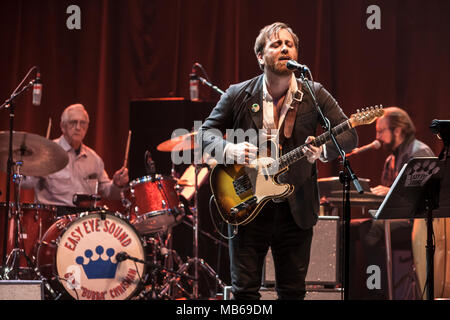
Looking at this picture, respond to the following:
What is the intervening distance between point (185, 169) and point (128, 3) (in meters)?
2.31

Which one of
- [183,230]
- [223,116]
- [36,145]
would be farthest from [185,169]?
[223,116]

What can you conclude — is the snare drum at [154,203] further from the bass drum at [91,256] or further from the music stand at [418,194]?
the music stand at [418,194]

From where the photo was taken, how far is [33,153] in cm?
608

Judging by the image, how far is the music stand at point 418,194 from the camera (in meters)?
3.56

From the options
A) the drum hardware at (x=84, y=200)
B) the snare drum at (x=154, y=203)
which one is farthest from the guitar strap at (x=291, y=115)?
the drum hardware at (x=84, y=200)

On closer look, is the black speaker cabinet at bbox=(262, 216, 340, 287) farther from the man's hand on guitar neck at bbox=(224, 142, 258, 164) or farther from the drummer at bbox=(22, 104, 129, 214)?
the drummer at bbox=(22, 104, 129, 214)

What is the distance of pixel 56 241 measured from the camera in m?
5.78

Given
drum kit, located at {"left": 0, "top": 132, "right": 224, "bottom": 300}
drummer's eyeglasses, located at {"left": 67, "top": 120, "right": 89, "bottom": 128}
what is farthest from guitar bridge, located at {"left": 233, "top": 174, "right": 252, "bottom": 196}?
drummer's eyeglasses, located at {"left": 67, "top": 120, "right": 89, "bottom": 128}

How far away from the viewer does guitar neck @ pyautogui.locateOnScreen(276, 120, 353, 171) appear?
3.31 meters

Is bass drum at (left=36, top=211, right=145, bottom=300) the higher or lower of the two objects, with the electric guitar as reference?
lower

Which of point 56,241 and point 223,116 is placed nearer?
point 223,116

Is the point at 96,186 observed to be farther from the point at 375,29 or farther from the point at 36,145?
the point at 375,29

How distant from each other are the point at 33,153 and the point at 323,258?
2996 millimetres

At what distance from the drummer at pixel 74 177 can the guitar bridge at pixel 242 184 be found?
346 centimetres
